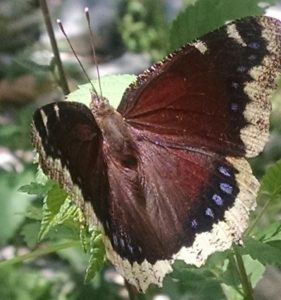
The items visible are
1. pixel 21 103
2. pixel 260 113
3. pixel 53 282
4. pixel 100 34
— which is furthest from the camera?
pixel 100 34

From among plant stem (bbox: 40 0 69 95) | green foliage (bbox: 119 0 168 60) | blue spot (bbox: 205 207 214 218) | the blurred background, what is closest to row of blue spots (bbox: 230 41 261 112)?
blue spot (bbox: 205 207 214 218)

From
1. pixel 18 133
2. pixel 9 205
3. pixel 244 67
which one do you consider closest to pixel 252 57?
pixel 244 67

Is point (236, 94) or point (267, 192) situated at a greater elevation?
point (236, 94)

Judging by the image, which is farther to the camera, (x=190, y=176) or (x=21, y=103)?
(x=21, y=103)

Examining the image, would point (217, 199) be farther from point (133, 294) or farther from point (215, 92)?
point (133, 294)

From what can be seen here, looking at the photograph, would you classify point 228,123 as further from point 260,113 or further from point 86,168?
point 86,168

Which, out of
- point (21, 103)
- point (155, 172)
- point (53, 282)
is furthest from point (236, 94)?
point (21, 103)

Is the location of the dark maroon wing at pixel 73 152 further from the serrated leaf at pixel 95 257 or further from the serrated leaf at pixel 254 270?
the serrated leaf at pixel 254 270
